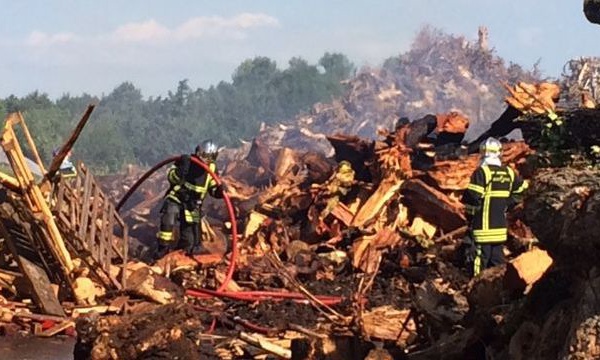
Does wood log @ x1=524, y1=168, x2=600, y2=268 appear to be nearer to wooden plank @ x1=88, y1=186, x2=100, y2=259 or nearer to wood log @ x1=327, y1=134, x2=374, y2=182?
wooden plank @ x1=88, y1=186, x2=100, y2=259

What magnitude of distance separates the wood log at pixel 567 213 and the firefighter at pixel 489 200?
15.9 ft

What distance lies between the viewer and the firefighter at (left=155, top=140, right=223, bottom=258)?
13195mm

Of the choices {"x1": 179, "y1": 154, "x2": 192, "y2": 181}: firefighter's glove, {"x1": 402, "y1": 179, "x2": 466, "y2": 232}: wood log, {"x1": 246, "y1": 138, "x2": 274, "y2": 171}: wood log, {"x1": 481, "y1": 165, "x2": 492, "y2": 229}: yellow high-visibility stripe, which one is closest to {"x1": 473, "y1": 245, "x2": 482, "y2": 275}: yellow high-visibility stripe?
{"x1": 481, "y1": 165, "x2": 492, "y2": 229}: yellow high-visibility stripe

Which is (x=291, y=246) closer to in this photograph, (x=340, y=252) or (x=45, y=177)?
(x=340, y=252)

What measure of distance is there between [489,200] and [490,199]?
2cm

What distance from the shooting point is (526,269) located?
20.5 ft

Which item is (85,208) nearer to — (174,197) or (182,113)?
(174,197)

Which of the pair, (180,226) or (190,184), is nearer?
(190,184)

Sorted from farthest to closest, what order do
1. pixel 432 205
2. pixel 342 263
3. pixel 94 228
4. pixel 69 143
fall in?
pixel 432 205 → pixel 342 263 → pixel 94 228 → pixel 69 143

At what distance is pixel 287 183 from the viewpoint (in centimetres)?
1542

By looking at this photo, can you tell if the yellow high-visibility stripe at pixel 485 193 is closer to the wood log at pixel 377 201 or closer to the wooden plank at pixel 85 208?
the wood log at pixel 377 201

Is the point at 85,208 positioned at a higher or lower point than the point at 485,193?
lower

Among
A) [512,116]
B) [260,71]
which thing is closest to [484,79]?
[512,116]

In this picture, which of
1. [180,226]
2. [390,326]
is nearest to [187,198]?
[180,226]
